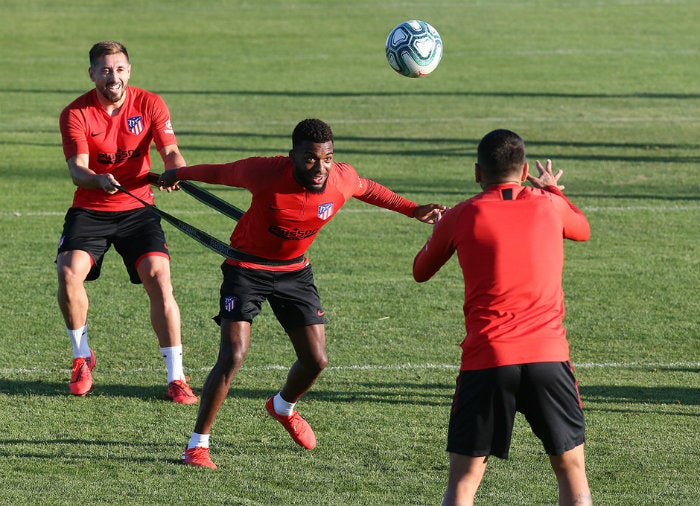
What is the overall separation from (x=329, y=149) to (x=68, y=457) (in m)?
2.30

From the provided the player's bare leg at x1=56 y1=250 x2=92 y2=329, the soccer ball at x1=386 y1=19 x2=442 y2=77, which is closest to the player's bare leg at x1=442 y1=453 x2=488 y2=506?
the player's bare leg at x1=56 y1=250 x2=92 y2=329

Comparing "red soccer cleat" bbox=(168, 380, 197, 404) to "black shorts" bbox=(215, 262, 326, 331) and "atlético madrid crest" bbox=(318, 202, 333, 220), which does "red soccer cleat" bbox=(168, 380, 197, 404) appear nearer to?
"black shorts" bbox=(215, 262, 326, 331)

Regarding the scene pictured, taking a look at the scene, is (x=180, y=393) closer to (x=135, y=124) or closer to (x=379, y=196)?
(x=135, y=124)

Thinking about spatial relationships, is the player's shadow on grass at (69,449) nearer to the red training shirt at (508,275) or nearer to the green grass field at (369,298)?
the green grass field at (369,298)

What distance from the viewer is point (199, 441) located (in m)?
6.61

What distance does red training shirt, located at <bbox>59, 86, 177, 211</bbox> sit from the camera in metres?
8.07

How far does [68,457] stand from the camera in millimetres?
6723

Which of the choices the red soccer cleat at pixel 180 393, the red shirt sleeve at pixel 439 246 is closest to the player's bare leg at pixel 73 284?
the red soccer cleat at pixel 180 393

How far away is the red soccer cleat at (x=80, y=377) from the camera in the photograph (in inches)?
312

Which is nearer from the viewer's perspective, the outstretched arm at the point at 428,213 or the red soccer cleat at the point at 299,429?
A: the outstretched arm at the point at 428,213

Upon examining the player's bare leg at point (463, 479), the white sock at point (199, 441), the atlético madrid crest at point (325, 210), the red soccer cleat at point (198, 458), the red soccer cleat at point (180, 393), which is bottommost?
the red soccer cleat at point (180, 393)

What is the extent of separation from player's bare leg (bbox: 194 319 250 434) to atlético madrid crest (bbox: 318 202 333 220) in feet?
2.52

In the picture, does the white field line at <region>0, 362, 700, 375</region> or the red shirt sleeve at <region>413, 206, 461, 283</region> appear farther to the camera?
the white field line at <region>0, 362, 700, 375</region>

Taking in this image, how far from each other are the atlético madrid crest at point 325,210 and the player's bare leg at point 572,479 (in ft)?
7.17
